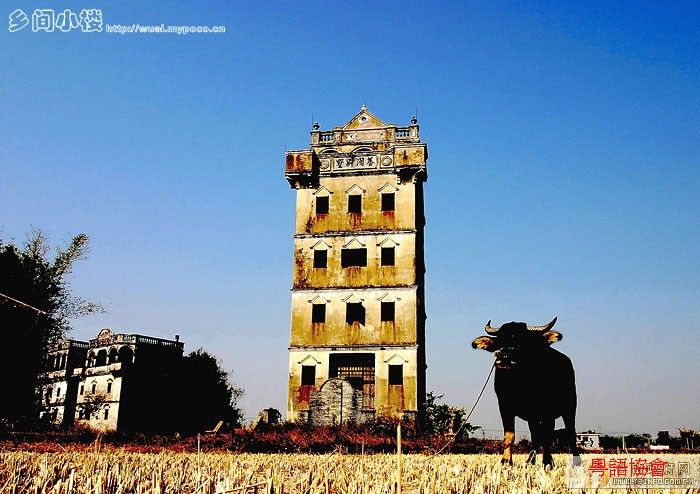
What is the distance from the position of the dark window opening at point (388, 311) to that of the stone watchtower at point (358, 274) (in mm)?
59

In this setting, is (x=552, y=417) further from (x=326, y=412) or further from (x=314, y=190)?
(x=314, y=190)

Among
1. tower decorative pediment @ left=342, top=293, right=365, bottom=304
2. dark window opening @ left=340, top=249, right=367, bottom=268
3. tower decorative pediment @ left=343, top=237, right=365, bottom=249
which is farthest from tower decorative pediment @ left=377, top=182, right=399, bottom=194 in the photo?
tower decorative pediment @ left=342, top=293, right=365, bottom=304

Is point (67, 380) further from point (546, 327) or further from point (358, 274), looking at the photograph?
point (546, 327)

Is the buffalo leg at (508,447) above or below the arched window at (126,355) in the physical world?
below

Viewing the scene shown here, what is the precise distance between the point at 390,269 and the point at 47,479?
28846 millimetres

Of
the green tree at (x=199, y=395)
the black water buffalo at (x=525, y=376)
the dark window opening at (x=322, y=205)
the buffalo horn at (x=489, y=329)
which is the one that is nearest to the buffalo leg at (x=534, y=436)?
the black water buffalo at (x=525, y=376)

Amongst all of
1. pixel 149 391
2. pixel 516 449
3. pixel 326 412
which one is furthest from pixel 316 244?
pixel 149 391

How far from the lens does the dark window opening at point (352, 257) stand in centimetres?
3403

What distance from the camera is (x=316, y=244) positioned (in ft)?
113

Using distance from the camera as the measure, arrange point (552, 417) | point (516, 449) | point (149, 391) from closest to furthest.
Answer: point (552, 417) → point (516, 449) → point (149, 391)

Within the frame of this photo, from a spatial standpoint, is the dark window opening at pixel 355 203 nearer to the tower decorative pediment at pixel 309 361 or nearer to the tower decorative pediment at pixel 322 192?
the tower decorative pediment at pixel 322 192

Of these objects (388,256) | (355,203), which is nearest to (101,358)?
(355,203)

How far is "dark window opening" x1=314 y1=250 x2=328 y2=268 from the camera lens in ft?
113

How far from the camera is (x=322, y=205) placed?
35438 millimetres
